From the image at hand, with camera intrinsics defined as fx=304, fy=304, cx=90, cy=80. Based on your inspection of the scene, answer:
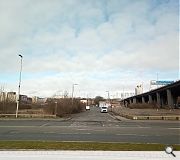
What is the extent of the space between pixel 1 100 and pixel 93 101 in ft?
464

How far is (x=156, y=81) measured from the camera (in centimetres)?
9225
